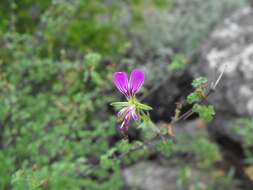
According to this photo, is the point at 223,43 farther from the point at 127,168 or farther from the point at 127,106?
the point at 127,106

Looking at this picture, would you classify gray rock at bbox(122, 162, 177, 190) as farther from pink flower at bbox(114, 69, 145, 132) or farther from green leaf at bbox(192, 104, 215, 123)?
pink flower at bbox(114, 69, 145, 132)

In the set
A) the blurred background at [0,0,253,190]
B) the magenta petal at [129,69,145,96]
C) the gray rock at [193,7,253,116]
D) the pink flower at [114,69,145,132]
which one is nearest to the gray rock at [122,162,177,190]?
the blurred background at [0,0,253,190]

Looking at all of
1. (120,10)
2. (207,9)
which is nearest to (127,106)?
(120,10)

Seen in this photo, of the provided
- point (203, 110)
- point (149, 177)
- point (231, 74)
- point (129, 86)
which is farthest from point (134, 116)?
point (149, 177)

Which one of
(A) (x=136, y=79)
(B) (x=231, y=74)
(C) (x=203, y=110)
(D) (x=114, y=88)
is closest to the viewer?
(A) (x=136, y=79)

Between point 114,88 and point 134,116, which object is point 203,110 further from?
point 114,88

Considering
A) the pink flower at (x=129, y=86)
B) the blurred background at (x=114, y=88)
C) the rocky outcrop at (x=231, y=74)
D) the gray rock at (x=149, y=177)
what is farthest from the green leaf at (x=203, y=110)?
the gray rock at (x=149, y=177)
